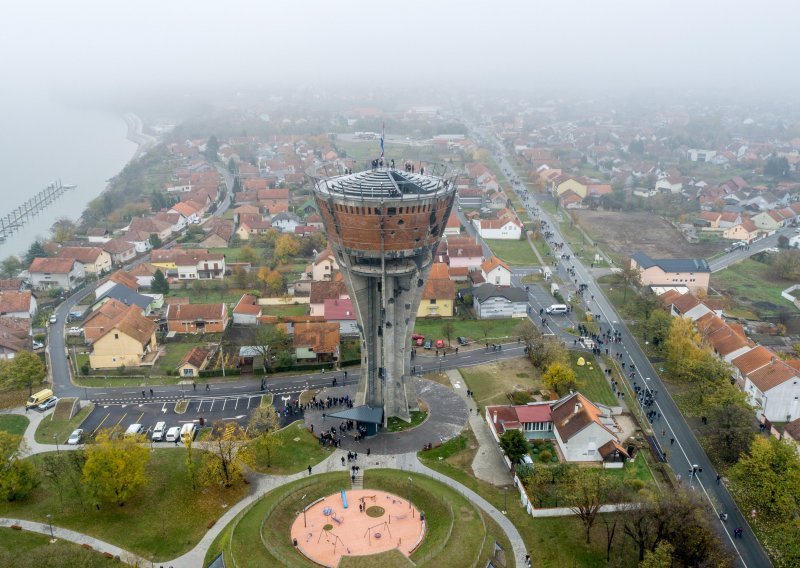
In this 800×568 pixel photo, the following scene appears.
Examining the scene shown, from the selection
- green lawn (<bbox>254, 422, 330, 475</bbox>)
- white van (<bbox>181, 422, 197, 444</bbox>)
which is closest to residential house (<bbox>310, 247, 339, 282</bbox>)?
green lawn (<bbox>254, 422, 330, 475</bbox>)

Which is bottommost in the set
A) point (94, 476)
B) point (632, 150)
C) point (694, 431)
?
point (632, 150)

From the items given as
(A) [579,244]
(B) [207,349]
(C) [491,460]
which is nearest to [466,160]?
(A) [579,244]

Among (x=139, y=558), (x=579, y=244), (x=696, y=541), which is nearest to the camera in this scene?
(x=696, y=541)

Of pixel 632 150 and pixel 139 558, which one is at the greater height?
pixel 139 558

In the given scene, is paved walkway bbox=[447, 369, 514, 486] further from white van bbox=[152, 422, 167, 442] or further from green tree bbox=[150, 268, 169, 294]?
green tree bbox=[150, 268, 169, 294]

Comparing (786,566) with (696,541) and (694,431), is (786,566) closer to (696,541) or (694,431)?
(696,541)

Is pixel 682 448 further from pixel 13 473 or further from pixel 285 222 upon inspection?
pixel 285 222

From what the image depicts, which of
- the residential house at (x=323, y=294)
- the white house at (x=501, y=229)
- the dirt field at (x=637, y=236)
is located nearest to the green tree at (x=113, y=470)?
the residential house at (x=323, y=294)
